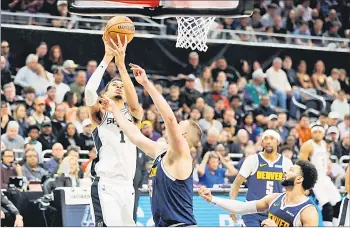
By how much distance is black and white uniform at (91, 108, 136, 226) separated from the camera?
8492 millimetres

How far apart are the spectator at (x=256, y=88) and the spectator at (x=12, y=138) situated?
5497mm

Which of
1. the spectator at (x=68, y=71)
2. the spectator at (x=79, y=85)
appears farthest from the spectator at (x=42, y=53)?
the spectator at (x=79, y=85)

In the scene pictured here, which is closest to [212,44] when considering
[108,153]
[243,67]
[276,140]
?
[243,67]

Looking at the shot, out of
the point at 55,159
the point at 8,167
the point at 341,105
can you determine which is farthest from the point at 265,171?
the point at 341,105

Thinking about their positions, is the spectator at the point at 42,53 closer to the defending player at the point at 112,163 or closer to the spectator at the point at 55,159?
the spectator at the point at 55,159

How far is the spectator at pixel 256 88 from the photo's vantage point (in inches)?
684

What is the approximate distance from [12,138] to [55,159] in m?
0.91

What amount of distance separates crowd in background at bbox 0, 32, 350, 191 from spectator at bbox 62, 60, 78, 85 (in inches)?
0.7

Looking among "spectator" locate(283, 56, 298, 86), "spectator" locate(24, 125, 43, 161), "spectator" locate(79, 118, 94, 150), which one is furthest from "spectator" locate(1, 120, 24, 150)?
"spectator" locate(283, 56, 298, 86)

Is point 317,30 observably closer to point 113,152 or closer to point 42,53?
point 42,53

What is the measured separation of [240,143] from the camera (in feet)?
49.6

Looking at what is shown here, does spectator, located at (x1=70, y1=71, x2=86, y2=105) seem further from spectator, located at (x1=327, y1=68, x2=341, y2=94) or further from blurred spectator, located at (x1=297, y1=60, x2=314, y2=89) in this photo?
spectator, located at (x1=327, y1=68, x2=341, y2=94)

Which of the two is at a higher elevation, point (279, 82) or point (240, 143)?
point (279, 82)

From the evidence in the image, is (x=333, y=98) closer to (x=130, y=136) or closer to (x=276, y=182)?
(x=276, y=182)
